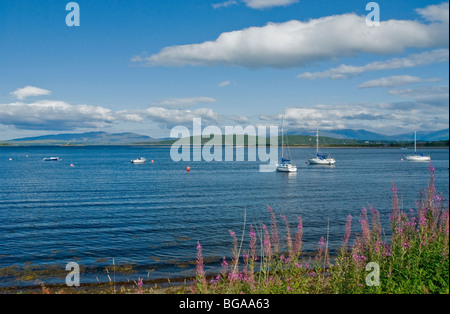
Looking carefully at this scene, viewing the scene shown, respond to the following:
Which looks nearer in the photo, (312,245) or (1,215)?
(312,245)

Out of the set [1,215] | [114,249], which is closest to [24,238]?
[114,249]

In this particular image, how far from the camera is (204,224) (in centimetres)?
2930

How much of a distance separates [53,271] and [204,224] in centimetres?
1332

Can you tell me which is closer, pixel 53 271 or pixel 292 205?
pixel 53 271

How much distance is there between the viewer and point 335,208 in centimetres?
3700
